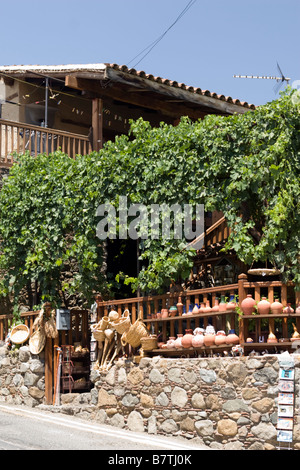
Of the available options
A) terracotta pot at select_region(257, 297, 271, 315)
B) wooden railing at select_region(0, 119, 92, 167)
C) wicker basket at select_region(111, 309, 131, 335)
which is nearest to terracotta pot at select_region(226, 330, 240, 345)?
terracotta pot at select_region(257, 297, 271, 315)

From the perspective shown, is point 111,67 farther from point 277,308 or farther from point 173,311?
point 277,308

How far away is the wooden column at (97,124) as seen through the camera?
16000 millimetres

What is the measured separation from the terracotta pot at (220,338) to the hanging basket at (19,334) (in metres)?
4.43

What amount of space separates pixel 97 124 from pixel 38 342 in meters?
5.36

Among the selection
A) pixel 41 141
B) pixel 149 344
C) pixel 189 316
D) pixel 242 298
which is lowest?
pixel 149 344

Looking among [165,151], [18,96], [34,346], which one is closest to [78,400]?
[34,346]

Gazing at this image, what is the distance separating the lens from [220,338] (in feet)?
34.2

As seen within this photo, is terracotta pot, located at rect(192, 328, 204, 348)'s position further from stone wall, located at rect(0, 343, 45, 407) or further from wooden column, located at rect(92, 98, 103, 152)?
wooden column, located at rect(92, 98, 103, 152)

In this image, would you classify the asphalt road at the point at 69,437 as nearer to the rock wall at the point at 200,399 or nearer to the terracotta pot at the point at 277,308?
the rock wall at the point at 200,399

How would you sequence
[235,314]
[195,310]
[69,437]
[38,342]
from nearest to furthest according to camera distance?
[69,437] → [235,314] → [195,310] → [38,342]

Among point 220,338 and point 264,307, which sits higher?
point 264,307

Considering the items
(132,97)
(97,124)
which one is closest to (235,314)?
(97,124)

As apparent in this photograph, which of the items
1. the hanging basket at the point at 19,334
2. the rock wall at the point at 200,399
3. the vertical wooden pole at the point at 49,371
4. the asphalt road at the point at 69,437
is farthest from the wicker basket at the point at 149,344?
the hanging basket at the point at 19,334

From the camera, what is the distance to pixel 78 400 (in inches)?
506
